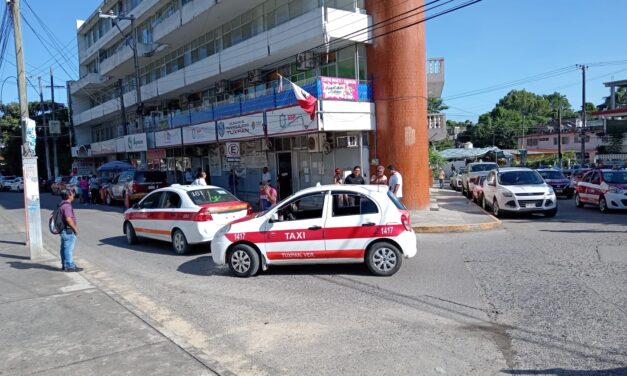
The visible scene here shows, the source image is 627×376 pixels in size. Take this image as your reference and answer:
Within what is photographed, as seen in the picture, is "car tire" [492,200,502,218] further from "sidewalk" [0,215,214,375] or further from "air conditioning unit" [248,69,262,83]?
"air conditioning unit" [248,69,262,83]

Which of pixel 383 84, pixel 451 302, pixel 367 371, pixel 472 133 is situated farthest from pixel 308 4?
pixel 472 133

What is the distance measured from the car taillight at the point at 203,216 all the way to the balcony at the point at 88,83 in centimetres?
3807

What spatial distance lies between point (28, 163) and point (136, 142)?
21.8 metres

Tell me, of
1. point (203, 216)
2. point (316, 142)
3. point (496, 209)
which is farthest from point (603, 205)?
point (203, 216)

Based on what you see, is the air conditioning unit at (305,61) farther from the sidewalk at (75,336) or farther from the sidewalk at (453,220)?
the sidewalk at (75,336)

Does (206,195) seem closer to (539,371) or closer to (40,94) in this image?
(539,371)

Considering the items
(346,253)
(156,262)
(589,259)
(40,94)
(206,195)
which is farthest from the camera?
(40,94)

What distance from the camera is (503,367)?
431 centimetres

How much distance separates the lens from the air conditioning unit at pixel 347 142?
18.0 metres

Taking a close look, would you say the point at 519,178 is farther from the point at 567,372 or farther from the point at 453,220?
the point at 567,372

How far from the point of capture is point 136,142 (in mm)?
31672

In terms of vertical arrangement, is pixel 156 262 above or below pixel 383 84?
below

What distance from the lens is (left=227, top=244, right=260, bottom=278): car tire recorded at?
8094 millimetres

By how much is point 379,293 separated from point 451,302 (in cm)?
105
